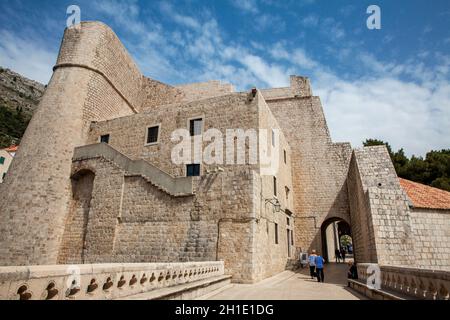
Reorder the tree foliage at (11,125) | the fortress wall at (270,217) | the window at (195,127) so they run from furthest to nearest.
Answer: the tree foliage at (11,125)
the window at (195,127)
the fortress wall at (270,217)

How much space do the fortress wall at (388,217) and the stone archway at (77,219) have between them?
13.7 meters

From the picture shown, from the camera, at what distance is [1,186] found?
1566 cm

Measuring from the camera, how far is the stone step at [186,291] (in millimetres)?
4613

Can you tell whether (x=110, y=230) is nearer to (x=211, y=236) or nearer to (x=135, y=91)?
(x=211, y=236)

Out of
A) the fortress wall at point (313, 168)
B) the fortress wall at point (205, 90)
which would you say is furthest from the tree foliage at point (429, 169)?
the fortress wall at point (205, 90)

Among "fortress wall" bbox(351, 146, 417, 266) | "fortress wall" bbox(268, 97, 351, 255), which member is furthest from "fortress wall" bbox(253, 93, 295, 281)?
"fortress wall" bbox(351, 146, 417, 266)

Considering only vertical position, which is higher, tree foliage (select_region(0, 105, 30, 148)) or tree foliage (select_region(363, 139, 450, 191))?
tree foliage (select_region(0, 105, 30, 148))

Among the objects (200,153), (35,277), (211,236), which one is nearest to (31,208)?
(200,153)

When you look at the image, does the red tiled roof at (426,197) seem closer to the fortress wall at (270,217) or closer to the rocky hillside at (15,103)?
the fortress wall at (270,217)

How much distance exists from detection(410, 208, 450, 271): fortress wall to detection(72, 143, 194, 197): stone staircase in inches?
371

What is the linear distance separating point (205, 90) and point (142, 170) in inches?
529

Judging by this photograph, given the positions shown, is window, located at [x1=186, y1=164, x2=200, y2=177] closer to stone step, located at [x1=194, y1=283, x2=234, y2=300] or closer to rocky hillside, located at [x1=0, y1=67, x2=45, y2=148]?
stone step, located at [x1=194, y1=283, x2=234, y2=300]

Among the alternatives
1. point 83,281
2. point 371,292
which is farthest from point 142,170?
point 371,292

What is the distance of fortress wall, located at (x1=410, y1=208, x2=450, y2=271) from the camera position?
10469 mm
